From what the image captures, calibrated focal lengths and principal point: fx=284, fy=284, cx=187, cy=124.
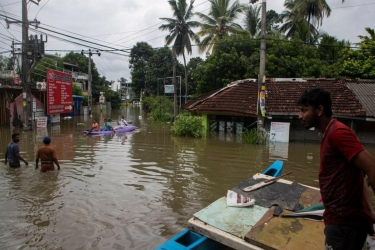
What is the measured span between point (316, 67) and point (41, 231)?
23158 millimetres

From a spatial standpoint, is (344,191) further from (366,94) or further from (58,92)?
(58,92)

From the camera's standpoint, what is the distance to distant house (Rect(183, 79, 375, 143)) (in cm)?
1652

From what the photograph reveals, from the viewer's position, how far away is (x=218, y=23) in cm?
2905

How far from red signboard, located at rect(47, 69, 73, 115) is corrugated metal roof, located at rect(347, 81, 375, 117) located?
74.7 ft

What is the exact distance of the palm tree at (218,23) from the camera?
2880 centimetres

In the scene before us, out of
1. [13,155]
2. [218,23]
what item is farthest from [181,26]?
[13,155]

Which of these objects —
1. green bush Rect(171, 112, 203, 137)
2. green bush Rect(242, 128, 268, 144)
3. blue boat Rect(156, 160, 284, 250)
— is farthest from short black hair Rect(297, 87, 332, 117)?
green bush Rect(171, 112, 203, 137)

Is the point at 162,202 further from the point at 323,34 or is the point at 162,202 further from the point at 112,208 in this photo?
the point at 323,34

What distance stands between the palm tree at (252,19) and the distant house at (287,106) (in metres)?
12.5

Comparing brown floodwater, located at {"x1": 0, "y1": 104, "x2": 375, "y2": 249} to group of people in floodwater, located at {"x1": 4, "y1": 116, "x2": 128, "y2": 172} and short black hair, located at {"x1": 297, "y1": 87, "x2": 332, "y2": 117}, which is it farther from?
short black hair, located at {"x1": 297, "y1": 87, "x2": 332, "y2": 117}

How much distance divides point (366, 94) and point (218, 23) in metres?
16.3

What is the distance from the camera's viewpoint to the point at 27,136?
708 inches

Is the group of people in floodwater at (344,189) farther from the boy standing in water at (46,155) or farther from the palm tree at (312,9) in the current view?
the palm tree at (312,9)

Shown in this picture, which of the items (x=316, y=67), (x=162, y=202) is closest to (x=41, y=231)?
(x=162, y=202)
